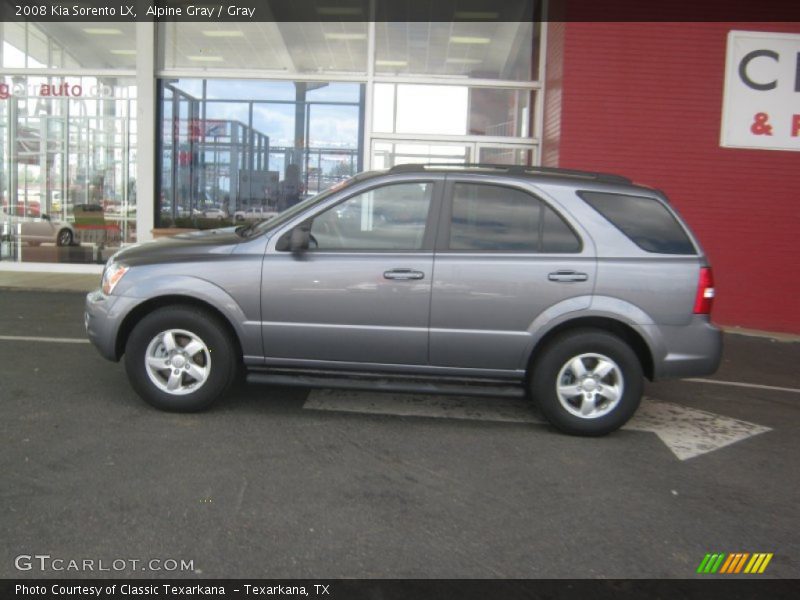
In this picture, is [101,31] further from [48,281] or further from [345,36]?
[48,281]

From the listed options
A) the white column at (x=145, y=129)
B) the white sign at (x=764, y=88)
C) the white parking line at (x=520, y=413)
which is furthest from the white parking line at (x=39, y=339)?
the white sign at (x=764, y=88)

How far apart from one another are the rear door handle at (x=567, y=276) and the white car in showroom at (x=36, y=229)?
37.0ft

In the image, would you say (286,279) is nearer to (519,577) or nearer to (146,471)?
(146,471)

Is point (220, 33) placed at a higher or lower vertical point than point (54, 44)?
higher

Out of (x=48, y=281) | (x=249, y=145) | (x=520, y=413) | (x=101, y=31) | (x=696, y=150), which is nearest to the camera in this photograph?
(x=520, y=413)

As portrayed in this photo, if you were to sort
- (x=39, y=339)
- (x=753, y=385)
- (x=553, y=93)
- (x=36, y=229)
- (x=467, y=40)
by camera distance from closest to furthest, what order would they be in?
(x=753, y=385)
(x=39, y=339)
(x=553, y=93)
(x=467, y=40)
(x=36, y=229)

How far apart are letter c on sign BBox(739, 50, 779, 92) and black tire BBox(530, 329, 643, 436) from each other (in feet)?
22.0

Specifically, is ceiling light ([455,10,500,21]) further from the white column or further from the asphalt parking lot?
the asphalt parking lot

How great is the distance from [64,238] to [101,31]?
3.85 metres

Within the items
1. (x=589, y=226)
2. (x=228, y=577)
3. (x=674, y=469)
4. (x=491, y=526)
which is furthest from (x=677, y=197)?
(x=228, y=577)

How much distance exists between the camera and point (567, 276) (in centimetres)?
507

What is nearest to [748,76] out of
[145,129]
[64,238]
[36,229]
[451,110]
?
[451,110]

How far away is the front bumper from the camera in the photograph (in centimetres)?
525

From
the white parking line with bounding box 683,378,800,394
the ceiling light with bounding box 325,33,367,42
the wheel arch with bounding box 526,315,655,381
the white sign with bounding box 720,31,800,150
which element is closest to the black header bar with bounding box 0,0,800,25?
the ceiling light with bounding box 325,33,367,42
